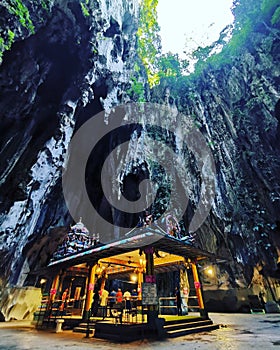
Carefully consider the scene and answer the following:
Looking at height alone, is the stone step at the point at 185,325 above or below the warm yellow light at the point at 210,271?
below

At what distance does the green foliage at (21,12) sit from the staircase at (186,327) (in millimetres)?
12791

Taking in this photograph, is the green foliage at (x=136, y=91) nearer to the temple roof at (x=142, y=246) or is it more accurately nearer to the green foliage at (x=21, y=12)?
the green foliage at (x=21, y=12)

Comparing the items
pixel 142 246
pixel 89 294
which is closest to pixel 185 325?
pixel 142 246

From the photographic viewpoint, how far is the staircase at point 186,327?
6.55 metres

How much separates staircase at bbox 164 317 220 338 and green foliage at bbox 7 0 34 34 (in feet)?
42.0

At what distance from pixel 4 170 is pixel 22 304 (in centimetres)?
1162

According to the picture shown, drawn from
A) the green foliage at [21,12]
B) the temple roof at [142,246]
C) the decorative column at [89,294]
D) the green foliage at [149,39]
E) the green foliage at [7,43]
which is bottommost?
the decorative column at [89,294]

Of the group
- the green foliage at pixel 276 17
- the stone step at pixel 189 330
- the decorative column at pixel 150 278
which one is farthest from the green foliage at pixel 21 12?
the green foliage at pixel 276 17

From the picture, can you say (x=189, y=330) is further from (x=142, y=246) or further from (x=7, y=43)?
(x=7, y=43)

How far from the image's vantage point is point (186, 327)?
7.28 meters

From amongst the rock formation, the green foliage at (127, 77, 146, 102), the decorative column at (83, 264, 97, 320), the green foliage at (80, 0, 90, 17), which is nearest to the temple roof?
the decorative column at (83, 264, 97, 320)

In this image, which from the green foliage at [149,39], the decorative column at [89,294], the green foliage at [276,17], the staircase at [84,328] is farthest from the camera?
the green foliage at [149,39]

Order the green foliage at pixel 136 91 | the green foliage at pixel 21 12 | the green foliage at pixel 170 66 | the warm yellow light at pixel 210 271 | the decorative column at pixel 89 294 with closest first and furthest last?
the green foliage at pixel 21 12 < the decorative column at pixel 89 294 < the warm yellow light at pixel 210 271 < the green foliage at pixel 136 91 < the green foliage at pixel 170 66

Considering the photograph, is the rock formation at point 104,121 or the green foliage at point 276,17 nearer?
the rock formation at point 104,121
